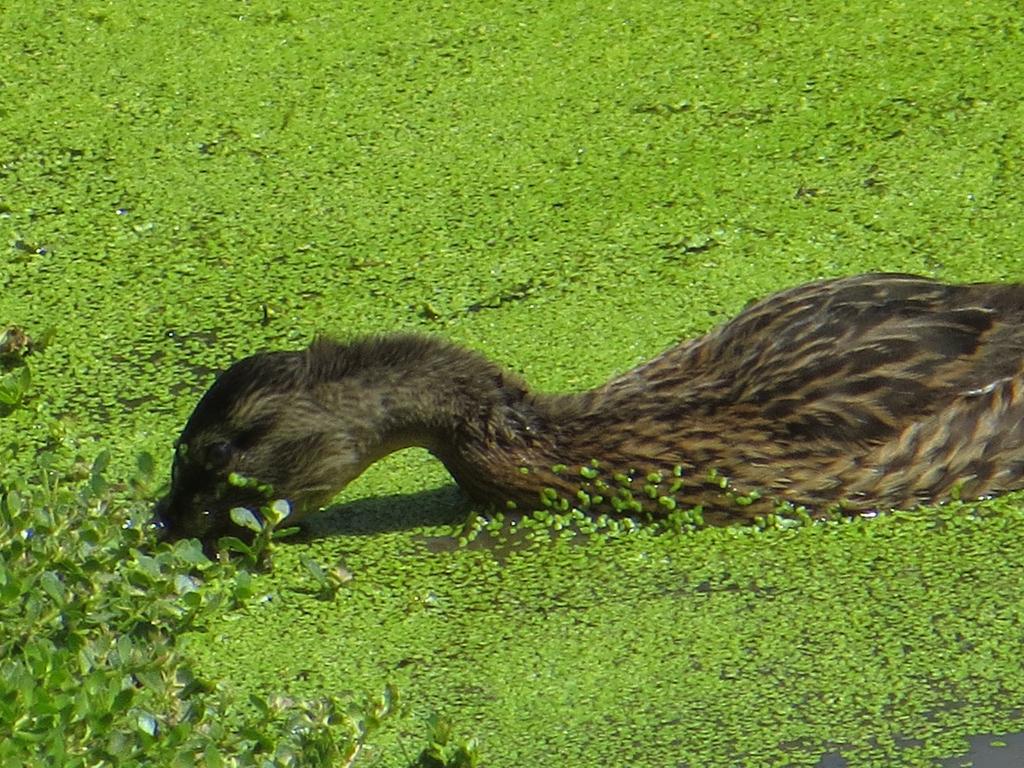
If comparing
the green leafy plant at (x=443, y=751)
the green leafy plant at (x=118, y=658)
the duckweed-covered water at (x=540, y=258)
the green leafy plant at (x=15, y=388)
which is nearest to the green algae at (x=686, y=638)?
the duckweed-covered water at (x=540, y=258)

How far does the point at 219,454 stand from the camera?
6.53 metres

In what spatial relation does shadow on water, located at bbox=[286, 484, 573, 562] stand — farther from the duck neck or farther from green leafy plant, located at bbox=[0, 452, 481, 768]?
green leafy plant, located at bbox=[0, 452, 481, 768]

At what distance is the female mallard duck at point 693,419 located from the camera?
652 cm

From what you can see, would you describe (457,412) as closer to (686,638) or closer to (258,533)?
(258,533)

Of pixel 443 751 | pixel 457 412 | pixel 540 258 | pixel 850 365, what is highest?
pixel 850 365

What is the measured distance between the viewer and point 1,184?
28.2ft

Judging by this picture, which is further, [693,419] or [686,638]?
[693,419]

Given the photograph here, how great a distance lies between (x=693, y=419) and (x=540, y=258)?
4.81ft

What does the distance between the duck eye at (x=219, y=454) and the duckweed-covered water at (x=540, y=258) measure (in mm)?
375

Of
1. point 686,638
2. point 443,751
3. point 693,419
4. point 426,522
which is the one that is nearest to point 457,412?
point 426,522

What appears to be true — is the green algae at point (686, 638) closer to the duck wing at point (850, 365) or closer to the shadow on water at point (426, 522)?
the shadow on water at point (426, 522)

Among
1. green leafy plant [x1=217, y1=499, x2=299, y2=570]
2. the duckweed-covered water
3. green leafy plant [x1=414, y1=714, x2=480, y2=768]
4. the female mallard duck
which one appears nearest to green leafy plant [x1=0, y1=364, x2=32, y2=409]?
the duckweed-covered water

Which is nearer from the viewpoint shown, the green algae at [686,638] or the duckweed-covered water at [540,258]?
the green algae at [686,638]

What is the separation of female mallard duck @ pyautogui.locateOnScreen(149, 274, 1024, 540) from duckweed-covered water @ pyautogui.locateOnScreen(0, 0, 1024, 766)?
0.57ft
